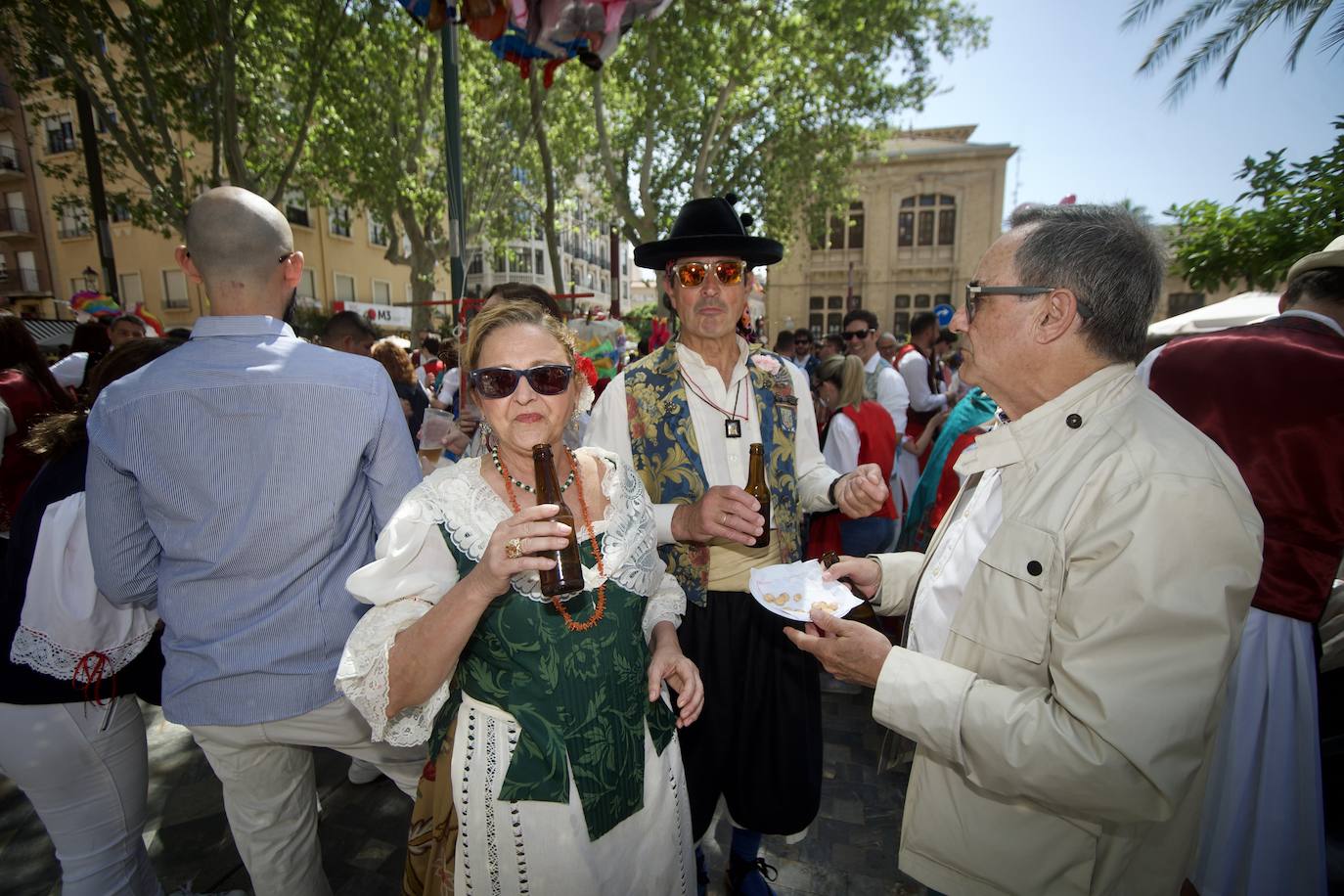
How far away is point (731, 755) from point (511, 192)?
21.8 metres

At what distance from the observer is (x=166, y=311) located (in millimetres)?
26531

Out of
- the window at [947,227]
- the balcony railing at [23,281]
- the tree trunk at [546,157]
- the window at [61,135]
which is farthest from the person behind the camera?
the window at [947,227]

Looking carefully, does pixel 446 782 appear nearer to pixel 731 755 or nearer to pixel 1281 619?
pixel 731 755

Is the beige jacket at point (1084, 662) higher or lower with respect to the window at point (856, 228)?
lower

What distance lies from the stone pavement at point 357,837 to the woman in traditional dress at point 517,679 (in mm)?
1348

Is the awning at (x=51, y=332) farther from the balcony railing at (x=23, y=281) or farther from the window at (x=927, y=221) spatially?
the window at (x=927, y=221)

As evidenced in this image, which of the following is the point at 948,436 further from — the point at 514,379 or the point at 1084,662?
the point at 514,379

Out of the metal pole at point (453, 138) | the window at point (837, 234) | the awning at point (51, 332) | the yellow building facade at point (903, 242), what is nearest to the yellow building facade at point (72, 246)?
the awning at point (51, 332)

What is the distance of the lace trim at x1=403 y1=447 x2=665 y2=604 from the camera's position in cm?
163

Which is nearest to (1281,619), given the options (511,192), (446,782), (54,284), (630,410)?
(630,410)

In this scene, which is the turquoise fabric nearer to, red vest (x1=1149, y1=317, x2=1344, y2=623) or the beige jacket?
red vest (x1=1149, y1=317, x2=1344, y2=623)

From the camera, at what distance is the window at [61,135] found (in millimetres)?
25234

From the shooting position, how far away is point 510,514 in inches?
67.6

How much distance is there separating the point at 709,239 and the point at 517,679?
2.00 m
